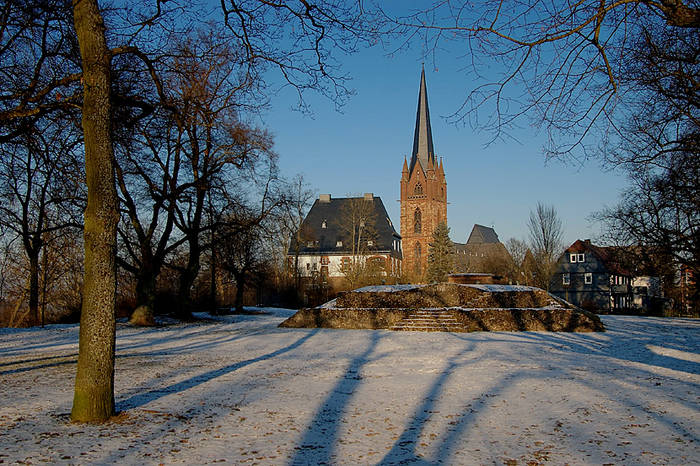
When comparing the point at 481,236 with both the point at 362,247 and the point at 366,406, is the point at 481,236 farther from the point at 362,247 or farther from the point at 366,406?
the point at 366,406

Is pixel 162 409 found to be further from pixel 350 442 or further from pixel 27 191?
pixel 27 191

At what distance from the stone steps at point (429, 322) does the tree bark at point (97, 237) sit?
14.0 meters

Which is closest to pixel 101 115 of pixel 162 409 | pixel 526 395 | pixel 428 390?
pixel 162 409

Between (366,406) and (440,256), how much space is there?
49.2m

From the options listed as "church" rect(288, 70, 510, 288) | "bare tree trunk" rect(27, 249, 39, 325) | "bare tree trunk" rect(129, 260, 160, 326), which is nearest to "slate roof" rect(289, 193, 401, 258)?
"church" rect(288, 70, 510, 288)

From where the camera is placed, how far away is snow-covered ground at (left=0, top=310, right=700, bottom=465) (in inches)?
216

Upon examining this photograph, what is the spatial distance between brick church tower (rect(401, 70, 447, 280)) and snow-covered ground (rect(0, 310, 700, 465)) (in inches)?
2549

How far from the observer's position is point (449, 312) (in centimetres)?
2002

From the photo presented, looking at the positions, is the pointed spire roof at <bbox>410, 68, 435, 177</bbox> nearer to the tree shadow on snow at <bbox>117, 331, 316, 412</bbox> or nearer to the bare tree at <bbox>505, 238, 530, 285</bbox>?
the bare tree at <bbox>505, 238, 530, 285</bbox>

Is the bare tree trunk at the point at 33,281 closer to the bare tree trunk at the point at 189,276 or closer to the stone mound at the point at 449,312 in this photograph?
the bare tree trunk at the point at 189,276

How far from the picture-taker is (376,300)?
23047mm

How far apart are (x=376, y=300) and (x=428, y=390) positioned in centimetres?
1432

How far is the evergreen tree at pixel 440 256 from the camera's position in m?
54.7

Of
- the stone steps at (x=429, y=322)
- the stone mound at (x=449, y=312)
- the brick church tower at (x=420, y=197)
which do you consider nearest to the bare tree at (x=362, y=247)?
the brick church tower at (x=420, y=197)
